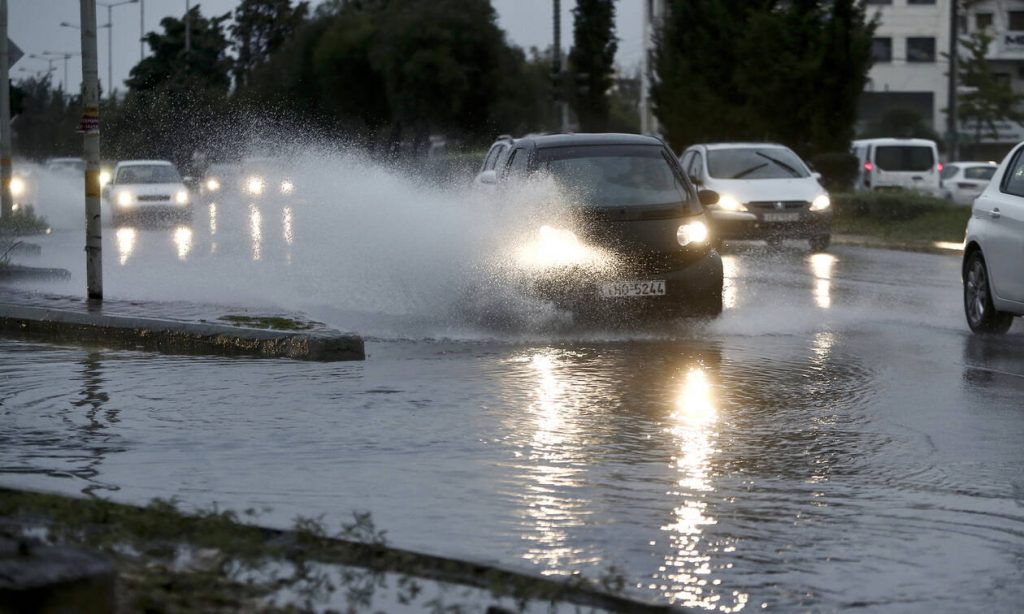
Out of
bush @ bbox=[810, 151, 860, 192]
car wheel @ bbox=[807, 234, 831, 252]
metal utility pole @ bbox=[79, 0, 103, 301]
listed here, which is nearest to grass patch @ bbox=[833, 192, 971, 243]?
bush @ bbox=[810, 151, 860, 192]

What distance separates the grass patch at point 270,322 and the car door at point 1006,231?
5125mm

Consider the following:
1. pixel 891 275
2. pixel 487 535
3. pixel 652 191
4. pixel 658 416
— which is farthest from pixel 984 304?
pixel 487 535

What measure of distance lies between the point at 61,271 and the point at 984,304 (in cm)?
1061

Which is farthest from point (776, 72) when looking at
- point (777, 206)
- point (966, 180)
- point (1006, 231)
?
point (1006, 231)

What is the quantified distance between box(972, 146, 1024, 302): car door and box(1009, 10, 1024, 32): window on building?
78.8 m

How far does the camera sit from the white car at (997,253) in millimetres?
12672

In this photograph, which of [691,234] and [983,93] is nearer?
[691,234]

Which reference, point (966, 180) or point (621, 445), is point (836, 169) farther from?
point (621, 445)

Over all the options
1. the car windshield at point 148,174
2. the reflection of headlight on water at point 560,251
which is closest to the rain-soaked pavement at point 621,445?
the reflection of headlight on water at point 560,251

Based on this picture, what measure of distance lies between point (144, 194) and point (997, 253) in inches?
1021

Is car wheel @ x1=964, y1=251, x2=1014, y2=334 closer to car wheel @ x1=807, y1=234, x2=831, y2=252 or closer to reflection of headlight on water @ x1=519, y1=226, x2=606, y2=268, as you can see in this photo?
reflection of headlight on water @ x1=519, y1=226, x2=606, y2=268

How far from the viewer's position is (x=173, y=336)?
41.2 feet

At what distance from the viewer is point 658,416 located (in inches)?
357

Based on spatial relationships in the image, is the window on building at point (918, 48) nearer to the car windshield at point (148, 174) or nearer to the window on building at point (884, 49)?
the window on building at point (884, 49)
